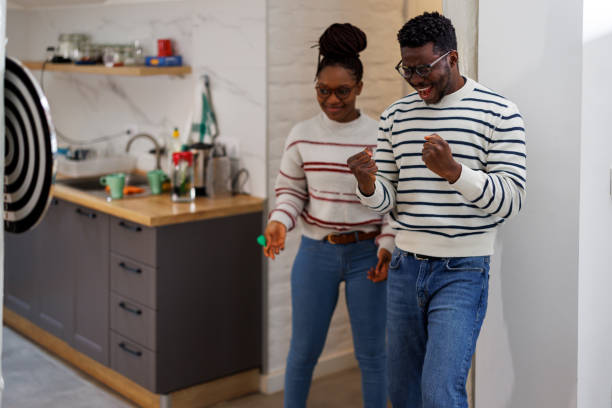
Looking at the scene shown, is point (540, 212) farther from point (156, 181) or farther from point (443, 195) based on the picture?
point (156, 181)

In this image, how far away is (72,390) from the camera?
366cm

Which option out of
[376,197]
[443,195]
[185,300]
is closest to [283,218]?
[376,197]

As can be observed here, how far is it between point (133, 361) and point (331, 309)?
114cm

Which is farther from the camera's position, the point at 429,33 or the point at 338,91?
the point at 338,91

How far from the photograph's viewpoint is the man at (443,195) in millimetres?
1998

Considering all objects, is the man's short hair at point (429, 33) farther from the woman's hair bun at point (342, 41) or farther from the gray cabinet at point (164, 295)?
the gray cabinet at point (164, 295)

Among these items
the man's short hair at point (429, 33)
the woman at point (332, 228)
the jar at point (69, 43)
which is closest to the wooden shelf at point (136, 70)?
the jar at point (69, 43)

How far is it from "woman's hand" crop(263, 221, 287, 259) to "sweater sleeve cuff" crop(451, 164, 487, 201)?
2.83 ft

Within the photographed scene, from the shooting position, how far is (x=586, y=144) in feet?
7.35

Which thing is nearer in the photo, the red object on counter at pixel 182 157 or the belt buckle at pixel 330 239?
the belt buckle at pixel 330 239

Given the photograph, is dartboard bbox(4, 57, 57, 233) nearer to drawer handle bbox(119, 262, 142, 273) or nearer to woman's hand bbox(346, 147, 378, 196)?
woman's hand bbox(346, 147, 378, 196)

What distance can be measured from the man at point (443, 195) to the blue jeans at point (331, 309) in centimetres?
49

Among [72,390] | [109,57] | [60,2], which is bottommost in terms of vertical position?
[72,390]

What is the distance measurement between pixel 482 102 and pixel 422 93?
16 cm
